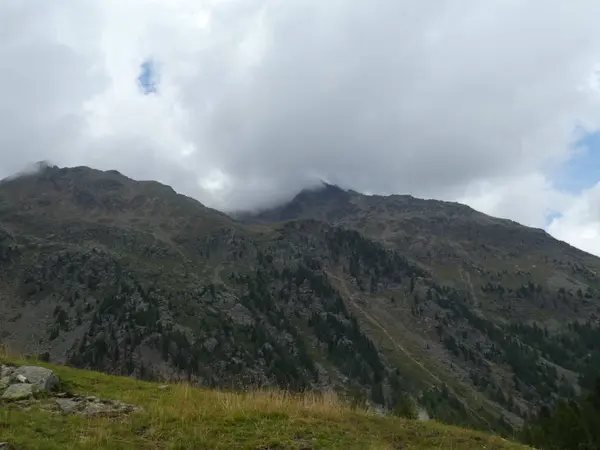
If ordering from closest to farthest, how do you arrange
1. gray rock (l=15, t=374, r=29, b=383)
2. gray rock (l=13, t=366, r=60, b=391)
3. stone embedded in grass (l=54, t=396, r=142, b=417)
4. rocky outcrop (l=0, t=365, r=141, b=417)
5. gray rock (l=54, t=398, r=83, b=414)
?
stone embedded in grass (l=54, t=396, r=142, b=417) < gray rock (l=54, t=398, r=83, b=414) < rocky outcrop (l=0, t=365, r=141, b=417) < gray rock (l=13, t=366, r=60, b=391) < gray rock (l=15, t=374, r=29, b=383)

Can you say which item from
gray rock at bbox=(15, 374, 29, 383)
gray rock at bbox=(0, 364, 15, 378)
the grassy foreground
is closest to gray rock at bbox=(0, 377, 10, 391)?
gray rock at bbox=(15, 374, 29, 383)

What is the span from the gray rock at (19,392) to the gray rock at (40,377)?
40 cm

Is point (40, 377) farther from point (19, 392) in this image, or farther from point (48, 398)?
point (48, 398)

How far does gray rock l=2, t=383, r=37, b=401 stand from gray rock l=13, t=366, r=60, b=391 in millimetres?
401

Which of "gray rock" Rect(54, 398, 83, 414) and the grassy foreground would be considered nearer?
the grassy foreground

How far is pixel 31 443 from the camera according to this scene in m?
11.8

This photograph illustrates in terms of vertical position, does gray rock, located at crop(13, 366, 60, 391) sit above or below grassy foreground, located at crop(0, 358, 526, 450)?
above

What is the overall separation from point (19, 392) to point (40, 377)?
1.58 metres

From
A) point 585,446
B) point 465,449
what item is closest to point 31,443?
point 465,449

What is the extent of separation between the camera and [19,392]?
54.2 ft

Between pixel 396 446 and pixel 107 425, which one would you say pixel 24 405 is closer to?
pixel 107 425

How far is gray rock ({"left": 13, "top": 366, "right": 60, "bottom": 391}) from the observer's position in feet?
57.7

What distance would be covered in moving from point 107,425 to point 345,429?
7.09m

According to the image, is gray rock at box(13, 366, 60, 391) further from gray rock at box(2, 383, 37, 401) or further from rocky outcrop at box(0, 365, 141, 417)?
gray rock at box(2, 383, 37, 401)
